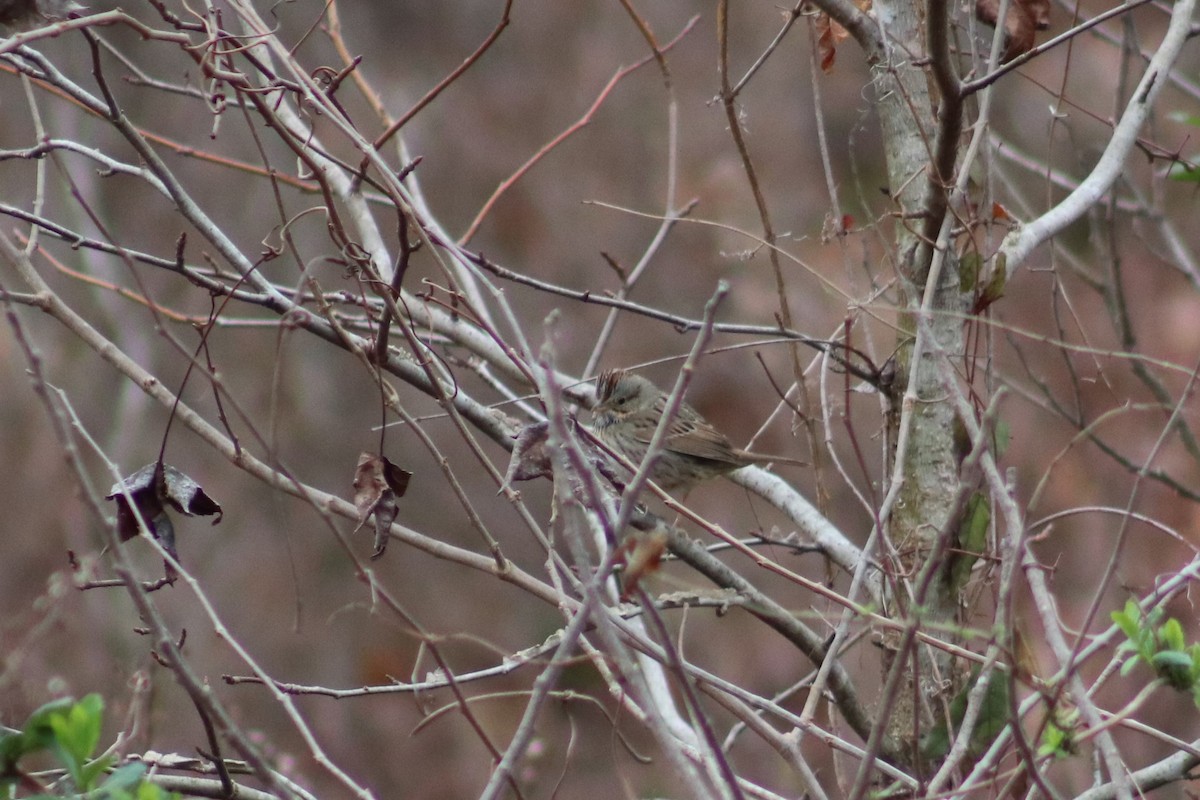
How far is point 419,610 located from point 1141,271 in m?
6.54

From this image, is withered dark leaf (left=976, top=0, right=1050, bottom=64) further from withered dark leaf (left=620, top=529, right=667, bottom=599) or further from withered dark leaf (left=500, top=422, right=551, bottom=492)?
withered dark leaf (left=620, top=529, right=667, bottom=599)

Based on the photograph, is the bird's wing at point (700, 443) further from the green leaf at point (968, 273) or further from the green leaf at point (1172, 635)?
the green leaf at point (1172, 635)

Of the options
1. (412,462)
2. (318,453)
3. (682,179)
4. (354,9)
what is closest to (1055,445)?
(682,179)

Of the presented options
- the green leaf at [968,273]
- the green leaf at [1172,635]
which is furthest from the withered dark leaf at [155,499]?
the green leaf at [968,273]

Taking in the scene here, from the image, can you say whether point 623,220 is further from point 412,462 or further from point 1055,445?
point 1055,445

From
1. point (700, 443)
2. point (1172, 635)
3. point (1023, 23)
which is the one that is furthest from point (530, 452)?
point (700, 443)

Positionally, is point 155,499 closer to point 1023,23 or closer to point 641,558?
point 641,558

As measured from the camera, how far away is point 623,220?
403 inches

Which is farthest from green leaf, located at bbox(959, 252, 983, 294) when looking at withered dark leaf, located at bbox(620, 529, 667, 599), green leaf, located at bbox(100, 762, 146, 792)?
green leaf, located at bbox(100, 762, 146, 792)

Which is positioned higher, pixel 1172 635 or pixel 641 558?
pixel 641 558

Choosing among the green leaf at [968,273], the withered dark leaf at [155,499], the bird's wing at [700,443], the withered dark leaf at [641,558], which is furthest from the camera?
the bird's wing at [700,443]

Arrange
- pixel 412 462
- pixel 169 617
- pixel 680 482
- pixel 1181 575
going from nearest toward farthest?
1. pixel 1181 575
2. pixel 680 482
3. pixel 169 617
4. pixel 412 462

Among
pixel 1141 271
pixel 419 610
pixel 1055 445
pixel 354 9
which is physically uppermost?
pixel 354 9

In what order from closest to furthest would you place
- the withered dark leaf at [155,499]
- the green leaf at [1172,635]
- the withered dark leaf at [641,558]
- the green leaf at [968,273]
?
the withered dark leaf at [641,558]
the green leaf at [1172,635]
the withered dark leaf at [155,499]
the green leaf at [968,273]
